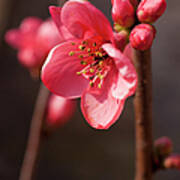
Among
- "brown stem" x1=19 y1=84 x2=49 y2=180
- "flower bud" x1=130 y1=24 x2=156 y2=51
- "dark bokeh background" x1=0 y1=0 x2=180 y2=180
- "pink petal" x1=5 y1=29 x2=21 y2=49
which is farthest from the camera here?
"dark bokeh background" x1=0 y1=0 x2=180 y2=180

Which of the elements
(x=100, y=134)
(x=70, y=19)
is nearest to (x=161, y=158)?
(x=70, y=19)

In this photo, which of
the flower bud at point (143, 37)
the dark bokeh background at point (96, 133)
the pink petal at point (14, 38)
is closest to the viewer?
the flower bud at point (143, 37)

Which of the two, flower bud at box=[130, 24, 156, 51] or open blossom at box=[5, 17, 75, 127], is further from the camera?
open blossom at box=[5, 17, 75, 127]

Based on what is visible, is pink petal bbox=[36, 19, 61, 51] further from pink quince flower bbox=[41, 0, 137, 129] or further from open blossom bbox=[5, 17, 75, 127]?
pink quince flower bbox=[41, 0, 137, 129]

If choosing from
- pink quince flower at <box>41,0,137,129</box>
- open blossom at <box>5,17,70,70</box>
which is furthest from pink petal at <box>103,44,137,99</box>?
open blossom at <box>5,17,70,70</box>

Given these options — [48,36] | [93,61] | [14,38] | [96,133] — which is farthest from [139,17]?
[96,133]

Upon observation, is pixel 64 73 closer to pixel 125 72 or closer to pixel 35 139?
pixel 125 72

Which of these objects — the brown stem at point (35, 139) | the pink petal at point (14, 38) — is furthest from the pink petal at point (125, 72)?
the pink petal at point (14, 38)

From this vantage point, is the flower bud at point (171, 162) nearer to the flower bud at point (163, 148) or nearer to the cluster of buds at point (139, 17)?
the flower bud at point (163, 148)
